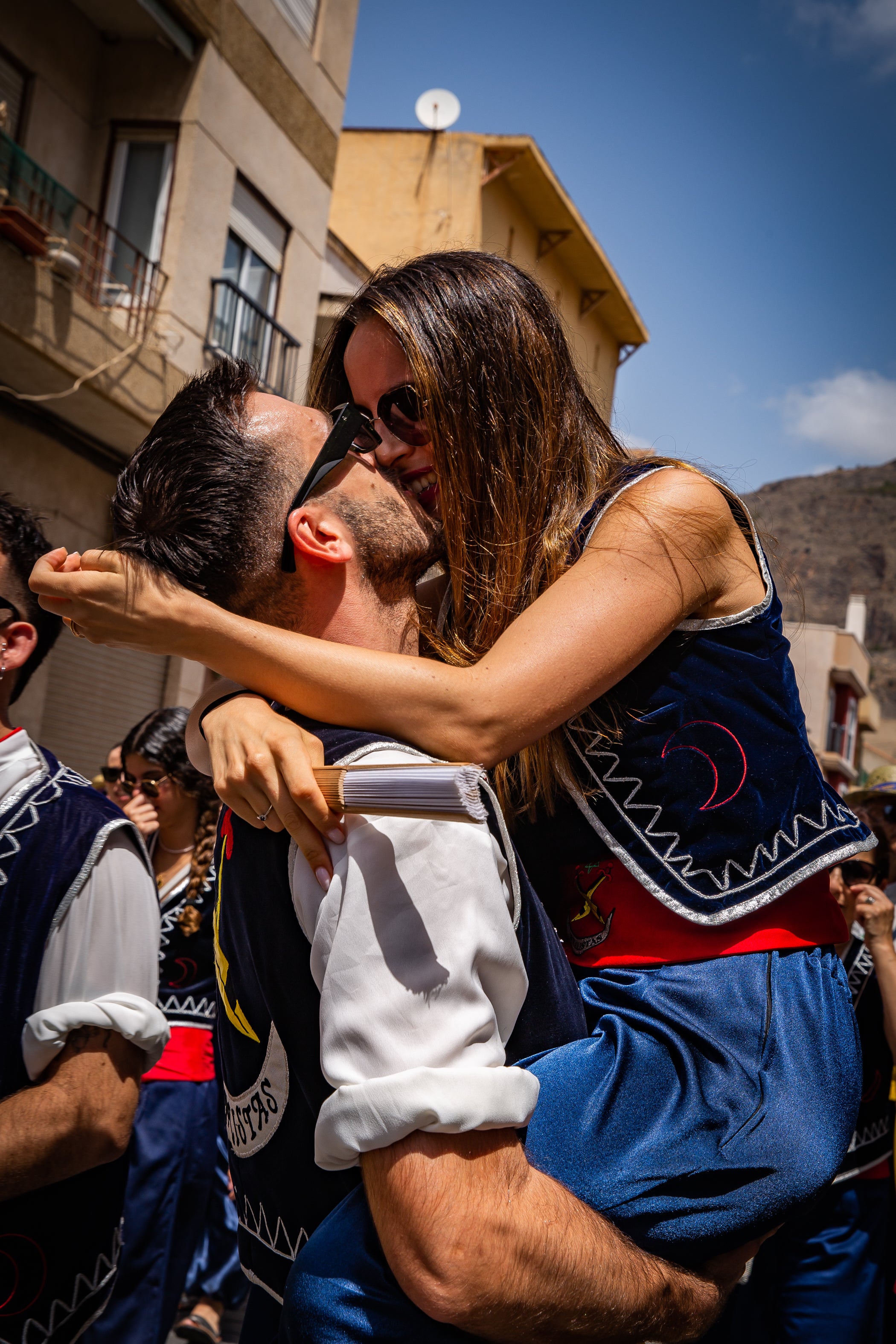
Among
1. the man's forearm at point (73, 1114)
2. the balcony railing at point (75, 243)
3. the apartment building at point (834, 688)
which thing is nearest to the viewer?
the man's forearm at point (73, 1114)

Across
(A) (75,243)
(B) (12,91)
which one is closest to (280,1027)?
(A) (75,243)

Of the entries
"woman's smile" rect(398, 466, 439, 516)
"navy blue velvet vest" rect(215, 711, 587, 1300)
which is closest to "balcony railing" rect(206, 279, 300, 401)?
"woman's smile" rect(398, 466, 439, 516)

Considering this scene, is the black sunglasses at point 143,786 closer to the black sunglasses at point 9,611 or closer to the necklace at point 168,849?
the necklace at point 168,849

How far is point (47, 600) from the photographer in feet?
6.21

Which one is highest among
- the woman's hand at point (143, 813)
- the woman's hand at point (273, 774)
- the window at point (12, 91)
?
the window at point (12, 91)

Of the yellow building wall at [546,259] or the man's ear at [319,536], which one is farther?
the yellow building wall at [546,259]

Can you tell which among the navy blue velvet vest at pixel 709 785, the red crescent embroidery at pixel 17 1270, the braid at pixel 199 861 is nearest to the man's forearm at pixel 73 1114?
the red crescent embroidery at pixel 17 1270

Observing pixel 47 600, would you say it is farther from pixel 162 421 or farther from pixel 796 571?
pixel 796 571

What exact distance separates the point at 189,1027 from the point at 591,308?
67.2 feet

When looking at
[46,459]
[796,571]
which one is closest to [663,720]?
[796,571]

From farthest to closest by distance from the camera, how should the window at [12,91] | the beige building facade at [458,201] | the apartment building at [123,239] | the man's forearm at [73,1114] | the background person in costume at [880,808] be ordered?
1. the beige building facade at [458,201]
2. the window at [12,91]
3. the apartment building at [123,239]
4. the background person in costume at [880,808]
5. the man's forearm at [73,1114]

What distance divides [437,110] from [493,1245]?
21.3 meters

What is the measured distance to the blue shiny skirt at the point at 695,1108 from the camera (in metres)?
1.64

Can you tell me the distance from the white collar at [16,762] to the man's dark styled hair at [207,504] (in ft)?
3.69
